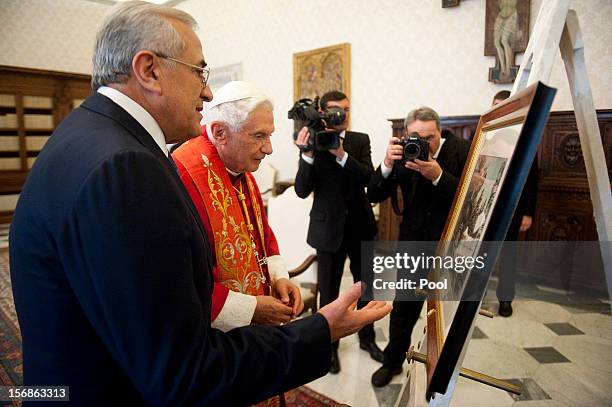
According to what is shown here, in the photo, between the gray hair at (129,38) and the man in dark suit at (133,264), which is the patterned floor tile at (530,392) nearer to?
the man in dark suit at (133,264)

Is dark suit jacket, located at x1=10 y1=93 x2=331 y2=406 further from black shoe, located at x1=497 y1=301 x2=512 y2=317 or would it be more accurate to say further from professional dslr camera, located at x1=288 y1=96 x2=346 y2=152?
black shoe, located at x1=497 y1=301 x2=512 y2=317

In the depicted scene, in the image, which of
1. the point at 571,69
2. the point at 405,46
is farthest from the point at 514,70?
A: the point at 571,69

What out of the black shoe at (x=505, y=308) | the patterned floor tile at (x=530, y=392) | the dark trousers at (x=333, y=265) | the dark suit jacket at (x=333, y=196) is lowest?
the patterned floor tile at (x=530, y=392)

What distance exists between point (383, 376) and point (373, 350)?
30 centimetres

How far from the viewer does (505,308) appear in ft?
10.4

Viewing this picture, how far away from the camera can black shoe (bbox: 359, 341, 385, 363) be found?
2562mm

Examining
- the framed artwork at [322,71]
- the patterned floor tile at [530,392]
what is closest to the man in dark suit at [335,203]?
the patterned floor tile at [530,392]

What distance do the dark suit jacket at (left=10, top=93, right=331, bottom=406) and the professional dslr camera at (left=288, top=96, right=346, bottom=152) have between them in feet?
5.03

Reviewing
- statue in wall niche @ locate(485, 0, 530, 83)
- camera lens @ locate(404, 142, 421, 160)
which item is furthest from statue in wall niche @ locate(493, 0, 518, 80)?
camera lens @ locate(404, 142, 421, 160)

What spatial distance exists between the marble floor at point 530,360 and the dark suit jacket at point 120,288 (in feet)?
5.58

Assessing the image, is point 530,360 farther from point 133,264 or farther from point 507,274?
point 133,264

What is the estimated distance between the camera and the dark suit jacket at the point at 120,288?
624mm

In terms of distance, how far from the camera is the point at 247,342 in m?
0.75

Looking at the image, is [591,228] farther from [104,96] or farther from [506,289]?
[104,96]
